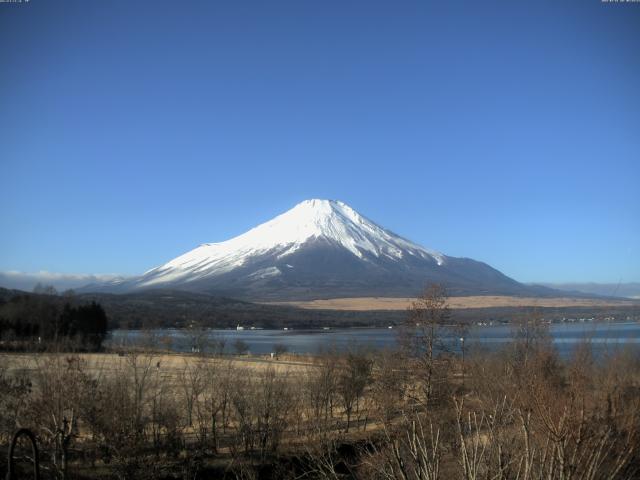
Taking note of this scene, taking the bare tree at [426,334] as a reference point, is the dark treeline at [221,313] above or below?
below

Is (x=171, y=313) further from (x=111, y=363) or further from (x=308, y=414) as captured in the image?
(x=308, y=414)

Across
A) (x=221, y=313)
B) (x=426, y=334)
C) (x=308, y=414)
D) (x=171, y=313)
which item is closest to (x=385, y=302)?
(x=221, y=313)

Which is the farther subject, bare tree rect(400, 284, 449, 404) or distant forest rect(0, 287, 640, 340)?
distant forest rect(0, 287, 640, 340)

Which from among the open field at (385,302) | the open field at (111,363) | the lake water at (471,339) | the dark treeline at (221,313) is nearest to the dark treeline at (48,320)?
the lake water at (471,339)

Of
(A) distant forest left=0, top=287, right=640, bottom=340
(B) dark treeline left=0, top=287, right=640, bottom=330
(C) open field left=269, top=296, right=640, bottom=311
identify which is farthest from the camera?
(C) open field left=269, top=296, right=640, bottom=311

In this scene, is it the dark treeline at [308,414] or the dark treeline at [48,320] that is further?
the dark treeline at [48,320]

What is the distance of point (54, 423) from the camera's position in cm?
1359

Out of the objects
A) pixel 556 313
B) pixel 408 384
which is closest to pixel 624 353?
pixel 408 384

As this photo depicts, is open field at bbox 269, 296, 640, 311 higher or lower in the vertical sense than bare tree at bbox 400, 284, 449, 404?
lower

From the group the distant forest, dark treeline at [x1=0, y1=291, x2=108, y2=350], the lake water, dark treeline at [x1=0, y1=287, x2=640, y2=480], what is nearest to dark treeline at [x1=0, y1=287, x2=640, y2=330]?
the distant forest

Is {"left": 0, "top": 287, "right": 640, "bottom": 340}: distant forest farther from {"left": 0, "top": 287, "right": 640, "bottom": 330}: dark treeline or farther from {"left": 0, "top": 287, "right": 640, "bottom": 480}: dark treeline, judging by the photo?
{"left": 0, "top": 287, "right": 640, "bottom": 480}: dark treeline

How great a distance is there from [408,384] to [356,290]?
17417 cm

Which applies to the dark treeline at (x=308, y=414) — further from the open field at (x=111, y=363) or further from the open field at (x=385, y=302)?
the open field at (x=385, y=302)

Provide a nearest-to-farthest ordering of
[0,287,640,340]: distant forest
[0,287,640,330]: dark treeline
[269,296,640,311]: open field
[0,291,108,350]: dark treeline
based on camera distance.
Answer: [0,291,108,350]: dark treeline
[0,287,640,340]: distant forest
[0,287,640,330]: dark treeline
[269,296,640,311]: open field
